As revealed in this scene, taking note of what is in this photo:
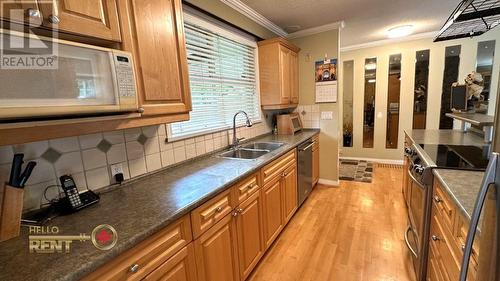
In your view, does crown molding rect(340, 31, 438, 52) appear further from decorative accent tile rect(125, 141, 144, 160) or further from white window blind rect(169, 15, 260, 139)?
decorative accent tile rect(125, 141, 144, 160)

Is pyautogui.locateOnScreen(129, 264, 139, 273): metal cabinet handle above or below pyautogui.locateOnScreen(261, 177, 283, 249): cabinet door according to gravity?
above

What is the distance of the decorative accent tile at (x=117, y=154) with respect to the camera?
4.57 feet

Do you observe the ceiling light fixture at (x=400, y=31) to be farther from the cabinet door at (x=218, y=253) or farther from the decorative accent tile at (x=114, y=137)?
the decorative accent tile at (x=114, y=137)

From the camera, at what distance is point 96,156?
1.32m

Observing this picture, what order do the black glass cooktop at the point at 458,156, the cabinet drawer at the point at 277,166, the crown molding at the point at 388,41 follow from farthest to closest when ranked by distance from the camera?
the crown molding at the point at 388,41
the cabinet drawer at the point at 277,166
the black glass cooktop at the point at 458,156

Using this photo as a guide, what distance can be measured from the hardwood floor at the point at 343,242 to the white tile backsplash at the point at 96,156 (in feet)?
4.01

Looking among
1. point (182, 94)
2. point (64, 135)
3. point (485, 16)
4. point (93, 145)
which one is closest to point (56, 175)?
point (93, 145)

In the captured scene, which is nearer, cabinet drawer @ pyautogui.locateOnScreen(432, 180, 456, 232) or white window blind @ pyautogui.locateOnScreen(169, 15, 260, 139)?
cabinet drawer @ pyautogui.locateOnScreen(432, 180, 456, 232)

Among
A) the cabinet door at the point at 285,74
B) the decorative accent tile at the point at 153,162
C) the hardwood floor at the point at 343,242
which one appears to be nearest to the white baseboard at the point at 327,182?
the hardwood floor at the point at 343,242

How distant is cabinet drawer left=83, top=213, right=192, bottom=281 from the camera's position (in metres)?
0.82

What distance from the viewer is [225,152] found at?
228 centimetres

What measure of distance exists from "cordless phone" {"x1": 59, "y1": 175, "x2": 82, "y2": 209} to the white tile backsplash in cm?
11

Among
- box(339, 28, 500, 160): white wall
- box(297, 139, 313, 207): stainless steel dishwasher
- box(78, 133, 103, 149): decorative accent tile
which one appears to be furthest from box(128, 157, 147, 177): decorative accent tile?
box(339, 28, 500, 160): white wall

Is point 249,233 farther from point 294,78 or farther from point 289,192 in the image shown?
point 294,78
